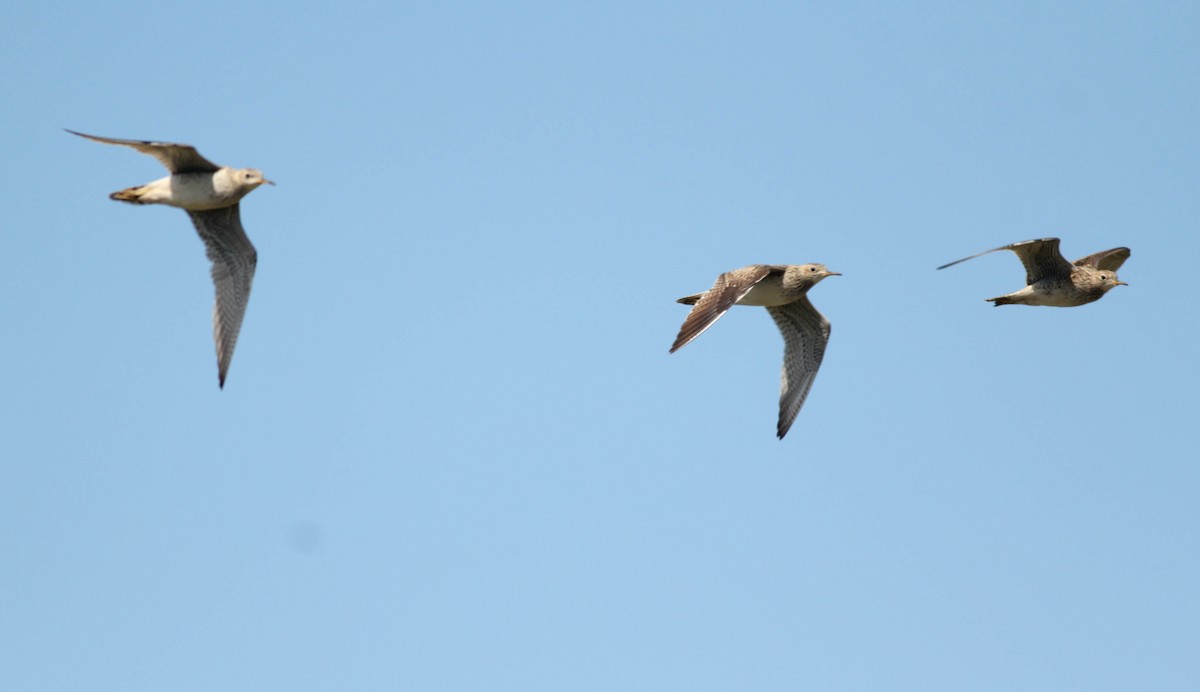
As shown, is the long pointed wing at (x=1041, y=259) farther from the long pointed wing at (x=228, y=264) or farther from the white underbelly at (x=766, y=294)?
the long pointed wing at (x=228, y=264)

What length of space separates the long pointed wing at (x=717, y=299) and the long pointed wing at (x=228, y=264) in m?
7.55

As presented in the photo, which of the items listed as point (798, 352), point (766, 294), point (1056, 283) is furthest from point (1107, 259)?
point (766, 294)

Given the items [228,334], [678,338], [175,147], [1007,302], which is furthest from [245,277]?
[1007,302]

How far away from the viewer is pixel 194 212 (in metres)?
27.4

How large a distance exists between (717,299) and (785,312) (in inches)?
172

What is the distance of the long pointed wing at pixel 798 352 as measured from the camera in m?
32.2

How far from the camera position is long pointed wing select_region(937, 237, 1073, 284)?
29483 millimetres

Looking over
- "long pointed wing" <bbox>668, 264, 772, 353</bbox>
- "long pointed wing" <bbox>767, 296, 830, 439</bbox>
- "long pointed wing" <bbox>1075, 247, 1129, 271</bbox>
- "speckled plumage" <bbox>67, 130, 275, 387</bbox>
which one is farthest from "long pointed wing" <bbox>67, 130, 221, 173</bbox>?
"long pointed wing" <bbox>1075, 247, 1129, 271</bbox>

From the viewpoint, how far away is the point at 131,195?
2542 centimetres

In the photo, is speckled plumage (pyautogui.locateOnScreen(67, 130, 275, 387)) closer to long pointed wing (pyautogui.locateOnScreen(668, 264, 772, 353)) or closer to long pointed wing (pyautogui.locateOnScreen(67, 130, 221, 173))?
long pointed wing (pyautogui.locateOnScreen(67, 130, 221, 173))

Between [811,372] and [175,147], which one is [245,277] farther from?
[811,372]

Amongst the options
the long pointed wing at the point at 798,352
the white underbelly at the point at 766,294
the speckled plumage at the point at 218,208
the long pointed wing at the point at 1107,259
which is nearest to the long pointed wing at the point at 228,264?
the speckled plumage at the point at 218,208

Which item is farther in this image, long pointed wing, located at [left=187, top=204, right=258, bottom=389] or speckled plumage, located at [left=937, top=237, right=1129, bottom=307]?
speckled plumage, located at [left=937, top=237, right=1129, bottom=307]

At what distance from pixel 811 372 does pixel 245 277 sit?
1160 cm
